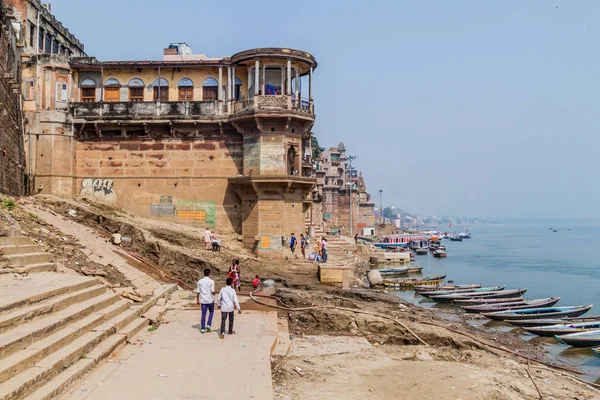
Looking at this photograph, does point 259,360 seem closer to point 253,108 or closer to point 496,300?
point 253,108

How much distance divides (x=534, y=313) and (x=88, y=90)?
973 inches

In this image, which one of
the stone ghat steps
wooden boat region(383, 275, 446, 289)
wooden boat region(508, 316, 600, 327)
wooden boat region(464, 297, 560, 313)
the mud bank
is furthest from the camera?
wooden boat region(383, 275, 446, 289)

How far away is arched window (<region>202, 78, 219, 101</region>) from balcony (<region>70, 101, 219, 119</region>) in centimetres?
57

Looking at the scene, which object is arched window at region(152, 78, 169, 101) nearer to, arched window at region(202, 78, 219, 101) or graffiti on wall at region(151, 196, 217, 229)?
arched window at region(202, 78, 219, 101)

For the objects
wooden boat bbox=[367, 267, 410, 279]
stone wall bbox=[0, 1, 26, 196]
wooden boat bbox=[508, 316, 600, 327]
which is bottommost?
wooden boat bbox=[367, 267, 410, 279]

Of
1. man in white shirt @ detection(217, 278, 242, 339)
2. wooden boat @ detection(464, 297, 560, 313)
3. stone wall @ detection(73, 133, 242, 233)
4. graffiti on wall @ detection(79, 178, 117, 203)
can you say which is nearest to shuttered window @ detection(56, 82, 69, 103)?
stone wall @ detection(73, 133, 242, 233)

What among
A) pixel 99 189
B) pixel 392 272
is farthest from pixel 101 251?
pixel 392 272

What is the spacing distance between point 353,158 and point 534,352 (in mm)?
52687

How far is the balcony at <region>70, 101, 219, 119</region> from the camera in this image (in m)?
27.4

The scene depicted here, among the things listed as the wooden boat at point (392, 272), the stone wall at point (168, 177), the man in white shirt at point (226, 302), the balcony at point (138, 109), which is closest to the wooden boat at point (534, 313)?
the stone wall at point (168, 177)

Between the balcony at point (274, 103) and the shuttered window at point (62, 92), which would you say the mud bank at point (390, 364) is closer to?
the balcony at point (274, 103)

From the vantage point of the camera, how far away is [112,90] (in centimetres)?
2806

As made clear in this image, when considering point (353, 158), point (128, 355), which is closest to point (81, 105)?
point (128, 355)

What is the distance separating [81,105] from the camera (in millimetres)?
27641
